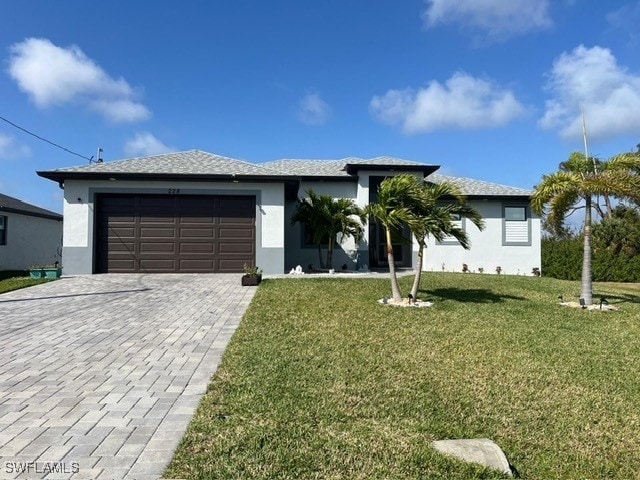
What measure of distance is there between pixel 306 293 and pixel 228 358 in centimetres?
521

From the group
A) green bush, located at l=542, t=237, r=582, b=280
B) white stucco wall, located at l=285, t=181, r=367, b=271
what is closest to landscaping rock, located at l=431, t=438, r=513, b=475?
white stucco wall, located at l=285, t=181, r=367, b=271

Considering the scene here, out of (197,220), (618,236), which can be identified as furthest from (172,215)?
(618,236)

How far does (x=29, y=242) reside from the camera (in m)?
21.6

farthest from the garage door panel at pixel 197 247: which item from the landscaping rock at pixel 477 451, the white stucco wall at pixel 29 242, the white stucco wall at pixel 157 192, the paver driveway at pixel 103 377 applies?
the landscaping rock at pixel 477 451

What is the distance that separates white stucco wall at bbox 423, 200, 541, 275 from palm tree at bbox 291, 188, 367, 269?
14.9 ft

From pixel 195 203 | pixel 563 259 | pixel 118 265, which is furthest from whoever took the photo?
pixel 563 259

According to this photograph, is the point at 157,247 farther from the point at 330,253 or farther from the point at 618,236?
the point at 618,236

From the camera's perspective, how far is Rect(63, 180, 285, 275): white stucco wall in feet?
46.9

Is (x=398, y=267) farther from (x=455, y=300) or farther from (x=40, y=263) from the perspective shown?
(x=40, y=263)

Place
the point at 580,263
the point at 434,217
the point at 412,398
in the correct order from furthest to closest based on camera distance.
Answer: the point at 580,263
the point at 434,217
the point at 412,398

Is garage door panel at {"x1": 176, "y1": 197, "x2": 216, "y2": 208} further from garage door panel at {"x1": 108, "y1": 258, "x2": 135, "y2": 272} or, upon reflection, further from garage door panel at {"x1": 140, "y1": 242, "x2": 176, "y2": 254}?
garage door panel at {"x1": 108, "y1": 258, "x2": 135, "y2": 272}

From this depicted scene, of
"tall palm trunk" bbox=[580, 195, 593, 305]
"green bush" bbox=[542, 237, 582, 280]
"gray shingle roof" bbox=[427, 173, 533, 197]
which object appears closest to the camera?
"tall palm trunk" bbox=[580, 195, 593, 305]

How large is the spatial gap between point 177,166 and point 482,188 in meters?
13.7

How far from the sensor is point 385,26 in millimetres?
14633
